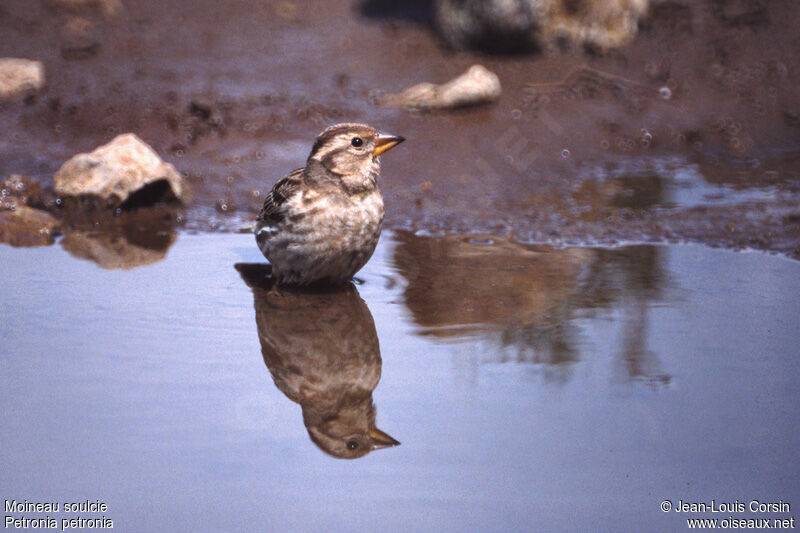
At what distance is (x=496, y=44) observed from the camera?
10656 millimetres

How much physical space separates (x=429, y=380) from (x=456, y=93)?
5.67 meters

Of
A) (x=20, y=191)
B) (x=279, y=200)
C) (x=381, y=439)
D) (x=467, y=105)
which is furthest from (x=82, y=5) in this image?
(x=381, y=439)

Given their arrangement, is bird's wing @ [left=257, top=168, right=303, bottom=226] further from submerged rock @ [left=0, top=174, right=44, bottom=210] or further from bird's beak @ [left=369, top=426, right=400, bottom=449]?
submerged rock @ [left=0, top=174, right=44, bottom=210]

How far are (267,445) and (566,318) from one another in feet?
6.65

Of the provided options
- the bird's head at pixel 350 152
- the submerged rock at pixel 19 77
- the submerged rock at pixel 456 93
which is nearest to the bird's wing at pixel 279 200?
the bird's head at pixel 350 152

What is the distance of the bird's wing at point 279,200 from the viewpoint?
5371 mm

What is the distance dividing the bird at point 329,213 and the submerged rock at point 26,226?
1.96 metres

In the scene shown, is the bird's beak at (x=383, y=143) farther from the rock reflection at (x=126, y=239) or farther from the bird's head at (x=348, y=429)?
the bird's head at (x=348, y=429)

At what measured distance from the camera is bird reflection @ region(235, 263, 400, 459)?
11.7ft

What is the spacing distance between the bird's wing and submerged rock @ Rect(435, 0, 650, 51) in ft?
18.2

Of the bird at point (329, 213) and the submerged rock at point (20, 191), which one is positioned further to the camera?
the submerged rock at point (20, 191)

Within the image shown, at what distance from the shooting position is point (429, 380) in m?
4.05

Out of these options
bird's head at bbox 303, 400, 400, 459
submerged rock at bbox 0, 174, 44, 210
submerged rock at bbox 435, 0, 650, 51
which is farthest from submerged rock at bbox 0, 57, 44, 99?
bird's head at bbox 303, 400, 400, 459

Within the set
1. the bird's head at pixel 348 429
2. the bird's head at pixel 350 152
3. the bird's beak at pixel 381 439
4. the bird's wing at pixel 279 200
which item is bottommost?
the bird's head at pixel 348 429
